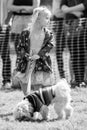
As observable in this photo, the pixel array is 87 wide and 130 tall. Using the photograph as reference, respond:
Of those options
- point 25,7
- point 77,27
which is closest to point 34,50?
point 25,7

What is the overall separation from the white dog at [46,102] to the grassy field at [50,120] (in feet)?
0.36

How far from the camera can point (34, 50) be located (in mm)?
5906

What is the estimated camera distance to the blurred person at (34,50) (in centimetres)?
583

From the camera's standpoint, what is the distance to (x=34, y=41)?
5914mm

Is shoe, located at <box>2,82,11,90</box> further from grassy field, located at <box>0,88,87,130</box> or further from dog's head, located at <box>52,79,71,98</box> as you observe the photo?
dog's head, located at <box>52,79,71,98</box>

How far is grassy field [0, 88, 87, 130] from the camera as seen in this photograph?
469 cm

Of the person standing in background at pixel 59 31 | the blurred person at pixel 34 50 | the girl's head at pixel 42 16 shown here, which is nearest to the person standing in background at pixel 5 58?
the person standing in background at pixel 59 31

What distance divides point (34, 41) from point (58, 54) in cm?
190

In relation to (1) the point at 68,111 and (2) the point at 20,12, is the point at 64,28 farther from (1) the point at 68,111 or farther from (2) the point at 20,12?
(1) the point at 68,111

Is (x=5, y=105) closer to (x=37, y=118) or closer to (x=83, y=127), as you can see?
(x=37, y=118)

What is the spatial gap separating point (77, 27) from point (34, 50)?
1663 mm

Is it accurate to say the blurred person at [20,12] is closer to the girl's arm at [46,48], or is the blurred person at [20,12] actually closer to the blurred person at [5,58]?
the blurred person at [5,58]

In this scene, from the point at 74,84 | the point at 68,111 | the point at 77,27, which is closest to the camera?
the point at 68,111

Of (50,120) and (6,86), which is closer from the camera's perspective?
(50,120)
